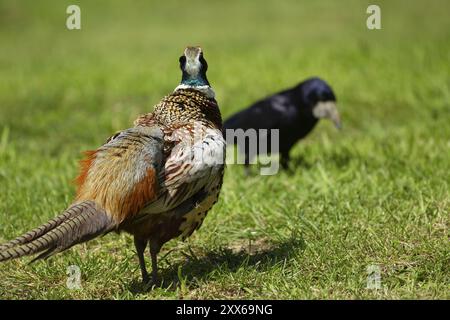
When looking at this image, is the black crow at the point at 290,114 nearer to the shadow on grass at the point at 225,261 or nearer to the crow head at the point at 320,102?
the crow head at the point at 320,102

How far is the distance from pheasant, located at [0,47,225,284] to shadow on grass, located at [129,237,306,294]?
5.5 inches

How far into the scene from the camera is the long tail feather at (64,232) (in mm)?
3213

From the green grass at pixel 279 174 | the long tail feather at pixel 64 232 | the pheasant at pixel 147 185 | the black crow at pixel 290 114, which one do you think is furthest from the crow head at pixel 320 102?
the long tail feather at pixel 64 232

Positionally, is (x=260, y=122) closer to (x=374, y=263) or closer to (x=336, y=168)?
(x=336, y=168)

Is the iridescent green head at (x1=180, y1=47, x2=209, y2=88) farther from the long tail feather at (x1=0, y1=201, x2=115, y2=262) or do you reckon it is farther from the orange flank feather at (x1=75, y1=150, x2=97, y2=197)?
the long tail feather at (x1=0, y1=201, x2=115, y2=262)

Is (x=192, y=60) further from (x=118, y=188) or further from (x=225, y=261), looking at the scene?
(x=225, y=261)

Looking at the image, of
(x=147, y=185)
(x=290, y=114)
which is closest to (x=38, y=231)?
(x=147, y=185)

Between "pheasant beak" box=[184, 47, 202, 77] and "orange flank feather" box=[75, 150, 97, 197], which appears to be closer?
"orange flank feather" box=[75, 150, 97, 197]

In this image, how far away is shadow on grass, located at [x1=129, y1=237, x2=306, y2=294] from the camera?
12.7 feet

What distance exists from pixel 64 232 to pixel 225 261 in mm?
1087

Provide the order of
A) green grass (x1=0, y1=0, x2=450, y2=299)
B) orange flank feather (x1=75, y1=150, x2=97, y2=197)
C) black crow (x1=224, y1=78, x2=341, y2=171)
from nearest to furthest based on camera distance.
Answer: orange flank feather (x1=75, y1=150, x2=97, y2=197)
green grass (x1=0, y1=0, x2=450, y2=299)
black crow (x1=224, y1=78, x2=341, y2=171)

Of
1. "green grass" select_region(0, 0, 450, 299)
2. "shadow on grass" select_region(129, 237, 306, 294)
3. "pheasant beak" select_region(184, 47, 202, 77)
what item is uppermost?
"pheasant beak" select_region(184, 47, 202, 77)

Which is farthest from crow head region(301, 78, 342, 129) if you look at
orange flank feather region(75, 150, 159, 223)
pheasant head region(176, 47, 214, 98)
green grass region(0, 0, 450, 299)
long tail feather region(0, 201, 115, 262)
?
long tail feather region(0, 201, 115, 262)

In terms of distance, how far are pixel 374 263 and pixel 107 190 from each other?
4.66 feet
